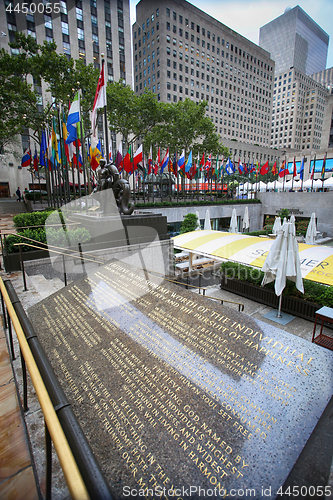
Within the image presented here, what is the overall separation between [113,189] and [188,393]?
10.5m

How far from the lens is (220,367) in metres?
2.69

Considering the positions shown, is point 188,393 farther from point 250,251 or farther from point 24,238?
point 250,251

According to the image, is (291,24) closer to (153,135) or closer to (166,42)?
(166,42)

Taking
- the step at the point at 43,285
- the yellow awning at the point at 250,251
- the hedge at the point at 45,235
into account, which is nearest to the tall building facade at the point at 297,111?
the yellow awning at the point at 250,251

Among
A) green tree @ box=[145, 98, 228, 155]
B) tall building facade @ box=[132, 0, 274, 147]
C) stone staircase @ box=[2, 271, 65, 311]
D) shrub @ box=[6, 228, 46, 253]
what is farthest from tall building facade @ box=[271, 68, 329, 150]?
stone staircase @ box=[2, 271, 65, 311]

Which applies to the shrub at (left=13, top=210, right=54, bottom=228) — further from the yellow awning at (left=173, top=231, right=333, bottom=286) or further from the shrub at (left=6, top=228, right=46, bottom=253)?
the yellow awning at (left=173, top=231, right=333, bottom=286)

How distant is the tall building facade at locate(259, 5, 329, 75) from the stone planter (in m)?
218

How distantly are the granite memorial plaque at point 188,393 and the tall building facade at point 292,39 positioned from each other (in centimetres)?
22524

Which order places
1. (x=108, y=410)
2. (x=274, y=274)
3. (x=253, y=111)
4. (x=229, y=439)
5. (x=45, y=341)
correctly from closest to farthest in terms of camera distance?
1. (x=229, y=439)
2. (x=108, y=410)
3. (x=45, y=341)
4. (x=274, y=274)
5. (x=253, y=111)

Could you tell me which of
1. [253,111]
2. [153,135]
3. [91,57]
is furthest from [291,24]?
[153,135]

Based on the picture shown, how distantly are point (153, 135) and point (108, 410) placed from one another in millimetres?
35089

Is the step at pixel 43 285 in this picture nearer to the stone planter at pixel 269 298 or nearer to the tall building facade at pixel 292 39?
the stone planter at pixel 269 298

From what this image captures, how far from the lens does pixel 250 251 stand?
11078 millimetres

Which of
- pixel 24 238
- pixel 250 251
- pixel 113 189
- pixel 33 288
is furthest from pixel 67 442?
pixel 113 189
